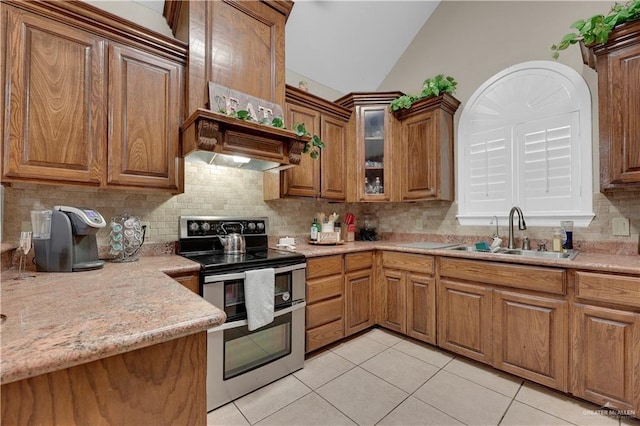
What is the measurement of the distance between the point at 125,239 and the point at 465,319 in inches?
102

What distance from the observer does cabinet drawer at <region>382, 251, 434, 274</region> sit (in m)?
2.48

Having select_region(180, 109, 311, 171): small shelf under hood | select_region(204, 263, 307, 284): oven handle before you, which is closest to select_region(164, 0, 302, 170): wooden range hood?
select_region(180, 109, 311, 171): small shelf under hood

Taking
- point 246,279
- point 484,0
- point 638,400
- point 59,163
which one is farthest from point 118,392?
point 484,0

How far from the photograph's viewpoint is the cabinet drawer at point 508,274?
183 centimetres

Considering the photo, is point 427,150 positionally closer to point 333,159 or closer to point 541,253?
→ point 333,159

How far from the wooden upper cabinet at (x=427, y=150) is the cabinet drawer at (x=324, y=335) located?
148cm

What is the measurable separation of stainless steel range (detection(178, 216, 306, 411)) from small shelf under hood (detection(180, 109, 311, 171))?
2.29ft

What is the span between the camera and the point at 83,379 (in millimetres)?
648

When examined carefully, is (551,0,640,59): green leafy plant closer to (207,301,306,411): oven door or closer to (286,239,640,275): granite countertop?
(286,239,640,275): granite countertop

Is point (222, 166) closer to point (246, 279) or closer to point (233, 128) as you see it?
point (233, 128)

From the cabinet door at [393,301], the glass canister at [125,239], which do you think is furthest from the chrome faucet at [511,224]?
the glass canister at [125,239]

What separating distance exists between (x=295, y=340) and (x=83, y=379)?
164 cm

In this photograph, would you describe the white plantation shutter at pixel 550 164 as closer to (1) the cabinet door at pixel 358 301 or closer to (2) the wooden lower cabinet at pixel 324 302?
(1) the cabinet door at pixel 358 301

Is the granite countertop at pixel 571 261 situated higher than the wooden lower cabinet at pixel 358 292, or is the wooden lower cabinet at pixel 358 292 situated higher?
the granite countertop at pixel 571 261
